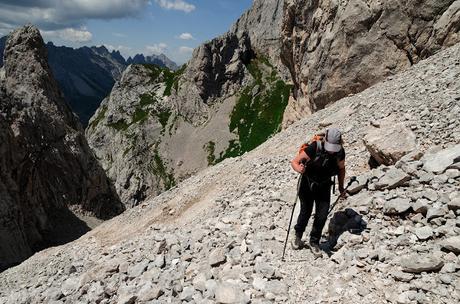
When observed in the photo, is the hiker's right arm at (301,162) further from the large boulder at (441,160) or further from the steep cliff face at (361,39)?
the steep cliff face at (361,39)

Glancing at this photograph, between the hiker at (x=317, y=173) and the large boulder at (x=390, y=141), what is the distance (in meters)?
3.50

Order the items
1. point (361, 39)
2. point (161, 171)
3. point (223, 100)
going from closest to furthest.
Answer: point (361, 39)
point (161, 171)
point (223, 100)

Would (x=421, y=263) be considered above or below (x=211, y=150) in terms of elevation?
above

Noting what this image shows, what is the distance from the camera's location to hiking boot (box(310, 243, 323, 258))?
969 cm

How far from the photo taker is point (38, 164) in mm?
49688

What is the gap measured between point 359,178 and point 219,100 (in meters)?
106

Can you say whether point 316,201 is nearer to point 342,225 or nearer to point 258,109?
point 342,225

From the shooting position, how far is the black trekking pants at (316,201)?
996 cm

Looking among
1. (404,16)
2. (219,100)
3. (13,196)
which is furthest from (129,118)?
(404,16)

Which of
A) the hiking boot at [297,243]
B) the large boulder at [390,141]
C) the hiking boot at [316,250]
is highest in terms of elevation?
the large boulder at [390,141]

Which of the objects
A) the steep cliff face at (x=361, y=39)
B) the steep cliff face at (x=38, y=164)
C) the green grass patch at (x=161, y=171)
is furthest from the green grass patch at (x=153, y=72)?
the steep cliff face at (x=361, y=39)

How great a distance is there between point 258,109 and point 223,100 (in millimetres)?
Result: 13983

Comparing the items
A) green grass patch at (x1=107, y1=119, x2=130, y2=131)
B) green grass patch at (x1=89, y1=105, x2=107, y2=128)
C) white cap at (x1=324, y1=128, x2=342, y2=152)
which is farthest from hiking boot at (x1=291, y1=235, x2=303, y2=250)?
green grass patch at (x1=89, y1=105, x2=107, y2=128)

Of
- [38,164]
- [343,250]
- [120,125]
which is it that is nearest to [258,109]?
[120,125]
